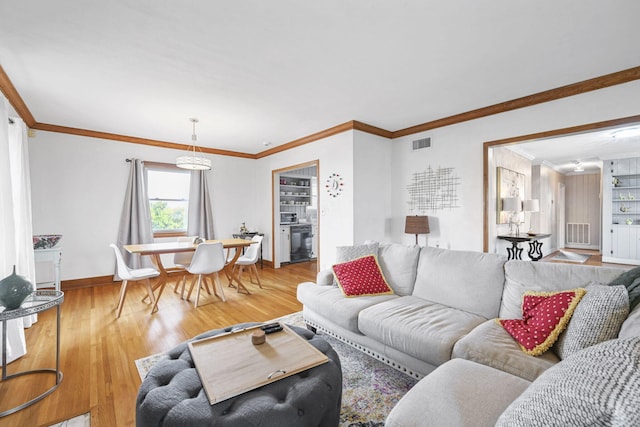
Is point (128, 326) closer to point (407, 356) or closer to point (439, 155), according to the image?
point (407, 356)

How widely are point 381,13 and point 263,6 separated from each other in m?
0.80

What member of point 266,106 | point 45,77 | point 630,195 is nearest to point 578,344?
point 266,106

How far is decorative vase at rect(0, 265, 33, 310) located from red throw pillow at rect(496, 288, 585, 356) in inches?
122

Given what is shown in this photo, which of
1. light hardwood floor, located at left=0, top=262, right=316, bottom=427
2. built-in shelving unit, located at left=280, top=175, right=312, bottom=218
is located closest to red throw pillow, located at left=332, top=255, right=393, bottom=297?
light hardwood floor, located at left=0, top=262, right=316, bottom=427

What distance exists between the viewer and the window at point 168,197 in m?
5.29

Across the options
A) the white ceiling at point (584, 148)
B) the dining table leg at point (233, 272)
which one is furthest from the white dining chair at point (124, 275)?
the white ceiling at point (584, 148)

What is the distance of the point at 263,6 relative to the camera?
6.08 ft

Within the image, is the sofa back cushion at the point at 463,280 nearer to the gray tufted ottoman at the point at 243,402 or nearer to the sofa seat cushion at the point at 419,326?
the sofa seat cushion at the point at 419,326

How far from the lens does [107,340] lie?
270 cm

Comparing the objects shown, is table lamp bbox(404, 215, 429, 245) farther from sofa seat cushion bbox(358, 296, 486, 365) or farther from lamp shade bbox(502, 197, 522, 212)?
sofa seat cushion bbox(358, 296, 486, 365)

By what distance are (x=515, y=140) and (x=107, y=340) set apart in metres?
5.01

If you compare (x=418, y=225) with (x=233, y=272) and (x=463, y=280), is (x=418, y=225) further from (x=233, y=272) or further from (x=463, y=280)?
(x=233, y=272)

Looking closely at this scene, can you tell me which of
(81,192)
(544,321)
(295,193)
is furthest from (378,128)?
(81,192)

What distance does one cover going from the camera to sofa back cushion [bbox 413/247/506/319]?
2139 millimetres
